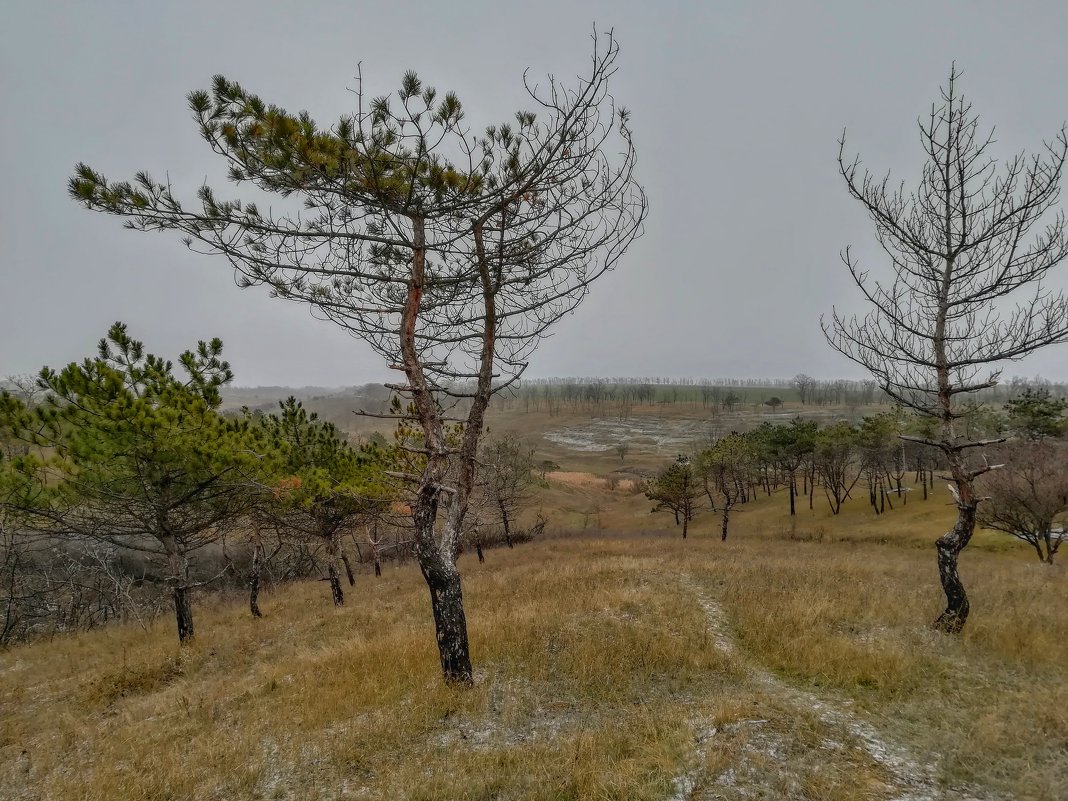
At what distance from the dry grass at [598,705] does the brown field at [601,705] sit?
0.12 feet

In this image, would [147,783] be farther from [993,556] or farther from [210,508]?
[993,556]

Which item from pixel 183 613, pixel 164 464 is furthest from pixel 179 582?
pixel 164 464

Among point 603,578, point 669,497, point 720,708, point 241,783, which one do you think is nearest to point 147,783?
point 241,783

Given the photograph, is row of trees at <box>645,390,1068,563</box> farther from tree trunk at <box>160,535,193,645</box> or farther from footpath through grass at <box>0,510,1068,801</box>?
tree trunk at <box>160,535,193,645</box>

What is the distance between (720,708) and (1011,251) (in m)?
8.25

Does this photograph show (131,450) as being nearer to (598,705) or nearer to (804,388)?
(598,705)

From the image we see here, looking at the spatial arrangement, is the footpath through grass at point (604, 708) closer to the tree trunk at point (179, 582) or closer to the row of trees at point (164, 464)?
the tree trunk at point (179, 582)

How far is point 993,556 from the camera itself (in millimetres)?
25719

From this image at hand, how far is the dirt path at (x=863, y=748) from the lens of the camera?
4.13 m

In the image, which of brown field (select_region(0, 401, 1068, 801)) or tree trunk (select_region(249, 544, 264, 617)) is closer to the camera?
brown field (select_region(0, 401, 1068, 801))

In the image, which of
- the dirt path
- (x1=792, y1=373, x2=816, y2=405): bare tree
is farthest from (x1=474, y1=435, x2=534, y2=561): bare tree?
(x1=792, y1=373, x2=816, y2=405): bare tree

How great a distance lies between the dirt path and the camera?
13.6 ft

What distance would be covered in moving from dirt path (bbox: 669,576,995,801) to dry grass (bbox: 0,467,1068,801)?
0.03 metres

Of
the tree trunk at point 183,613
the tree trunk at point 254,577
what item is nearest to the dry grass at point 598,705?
the tree trunk at point 183,613
